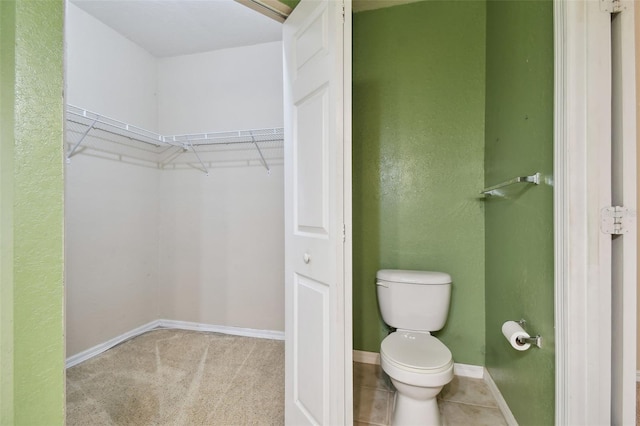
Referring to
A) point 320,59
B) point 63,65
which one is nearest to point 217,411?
point 63,65

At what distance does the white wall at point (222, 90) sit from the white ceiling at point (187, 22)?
0.09 m

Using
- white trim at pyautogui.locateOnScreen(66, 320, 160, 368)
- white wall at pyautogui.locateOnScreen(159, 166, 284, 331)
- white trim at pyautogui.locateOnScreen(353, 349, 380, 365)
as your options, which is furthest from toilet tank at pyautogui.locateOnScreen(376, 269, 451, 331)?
white trim at pyautogui.locateOnScreen(66, 320, 160, 368)

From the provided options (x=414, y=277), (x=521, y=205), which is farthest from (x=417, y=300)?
(x=521, y=205)

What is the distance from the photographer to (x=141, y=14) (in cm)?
204

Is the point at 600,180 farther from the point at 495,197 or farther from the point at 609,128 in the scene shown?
the point at 495,197

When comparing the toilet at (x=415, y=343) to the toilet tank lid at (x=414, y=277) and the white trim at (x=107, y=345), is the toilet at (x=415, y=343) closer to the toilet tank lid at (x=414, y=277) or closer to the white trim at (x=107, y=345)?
the toilet tank lid at (x=414, y=277)

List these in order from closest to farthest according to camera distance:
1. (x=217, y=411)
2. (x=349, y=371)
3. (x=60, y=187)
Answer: (x=60, y=187) < (x=349, y=371) < (x=217, y=411)

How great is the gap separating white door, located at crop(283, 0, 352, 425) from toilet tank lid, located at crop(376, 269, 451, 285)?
72cm

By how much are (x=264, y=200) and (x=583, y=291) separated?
2.10 metres

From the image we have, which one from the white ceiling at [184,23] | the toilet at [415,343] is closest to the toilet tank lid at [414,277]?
the toilet at [415,343]

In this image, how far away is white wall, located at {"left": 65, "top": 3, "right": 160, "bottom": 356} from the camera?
199 centimetres

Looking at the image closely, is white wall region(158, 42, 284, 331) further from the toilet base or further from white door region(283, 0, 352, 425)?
the toilet base

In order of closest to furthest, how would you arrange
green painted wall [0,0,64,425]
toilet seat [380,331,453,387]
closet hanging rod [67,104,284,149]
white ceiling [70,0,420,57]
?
1. green painted wall [0,0,64,425]
2. toilet seat [380,331,453,387]
3. white ceiling [70,0,420,57]
4. closet hanging rod [67,104,284,149]

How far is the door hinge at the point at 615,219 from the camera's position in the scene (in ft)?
2.80
